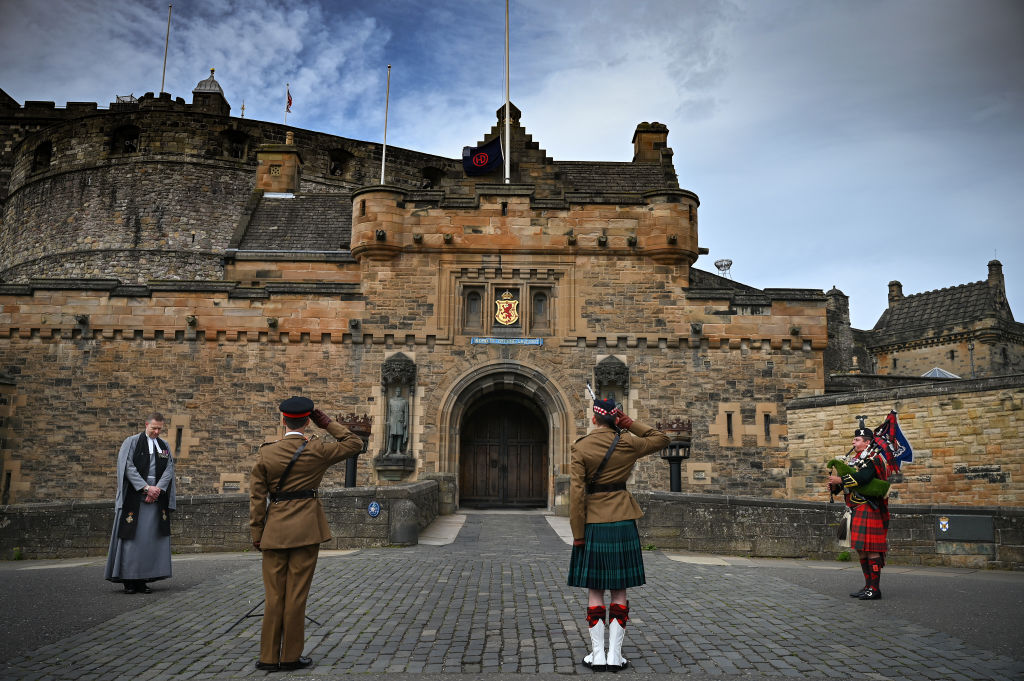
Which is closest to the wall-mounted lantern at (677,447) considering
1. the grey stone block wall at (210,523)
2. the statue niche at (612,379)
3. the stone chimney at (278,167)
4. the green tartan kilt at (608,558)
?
the statue niche at (612,379)

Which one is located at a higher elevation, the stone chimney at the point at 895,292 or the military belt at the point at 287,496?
the stone chimney at the point at 895,292

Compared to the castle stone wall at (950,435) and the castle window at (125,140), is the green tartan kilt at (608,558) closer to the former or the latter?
the castle stone wall at (950,435)

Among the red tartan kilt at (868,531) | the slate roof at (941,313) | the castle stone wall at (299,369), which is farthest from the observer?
the slate roof at (941,313)

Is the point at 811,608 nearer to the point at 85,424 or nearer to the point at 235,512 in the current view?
the point at 235,512

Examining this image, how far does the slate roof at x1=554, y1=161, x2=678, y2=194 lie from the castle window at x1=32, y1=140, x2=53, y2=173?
24.5 meters

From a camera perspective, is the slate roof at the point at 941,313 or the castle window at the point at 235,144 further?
the slate roof at the point at 941,313

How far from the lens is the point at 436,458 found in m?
19.3

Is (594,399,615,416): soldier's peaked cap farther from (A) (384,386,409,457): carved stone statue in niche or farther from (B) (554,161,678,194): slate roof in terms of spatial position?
(B) (554,161,678,194): slate roof

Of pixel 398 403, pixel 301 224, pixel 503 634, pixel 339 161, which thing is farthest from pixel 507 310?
pixel 339 161

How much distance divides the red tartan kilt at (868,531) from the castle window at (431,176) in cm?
3131

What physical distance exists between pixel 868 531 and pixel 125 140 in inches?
1370

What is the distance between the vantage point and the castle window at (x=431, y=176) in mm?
37125

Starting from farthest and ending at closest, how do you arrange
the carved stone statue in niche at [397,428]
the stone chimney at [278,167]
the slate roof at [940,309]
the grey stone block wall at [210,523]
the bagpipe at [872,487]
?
the slate roof at [940,309] < the stone chimney at [278,167] < the carved stone statue in niche at [397,428] < the grey stone block wall at [210,523] < the bagpipe at [872,487]

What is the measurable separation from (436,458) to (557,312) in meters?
4.89
